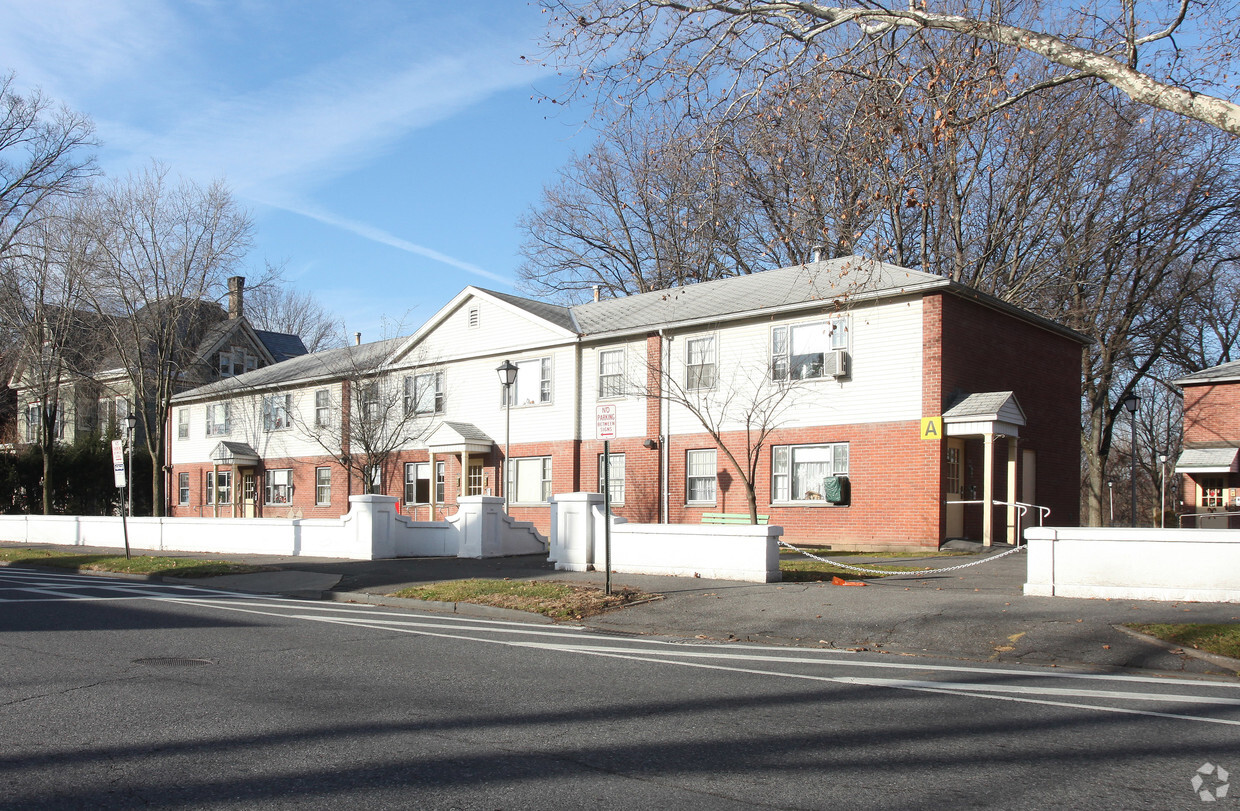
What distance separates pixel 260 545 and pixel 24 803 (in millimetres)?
20355

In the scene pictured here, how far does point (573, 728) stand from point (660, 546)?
10046mm

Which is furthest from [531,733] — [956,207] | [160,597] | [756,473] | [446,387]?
[956,207]

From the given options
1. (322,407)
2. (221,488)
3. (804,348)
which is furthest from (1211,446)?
(221,488)

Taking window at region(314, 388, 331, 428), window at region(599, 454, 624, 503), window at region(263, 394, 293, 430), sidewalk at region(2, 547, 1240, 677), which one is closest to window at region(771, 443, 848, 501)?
window at region(599, 454, 624, 503)

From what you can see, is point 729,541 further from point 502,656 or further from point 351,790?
point 351,790

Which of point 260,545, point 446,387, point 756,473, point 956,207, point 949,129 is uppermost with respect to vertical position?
point 956,207

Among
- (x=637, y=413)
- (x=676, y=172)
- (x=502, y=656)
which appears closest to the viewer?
(x=502, y=656)

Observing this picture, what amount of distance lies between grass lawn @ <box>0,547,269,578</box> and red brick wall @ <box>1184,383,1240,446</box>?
29020mm

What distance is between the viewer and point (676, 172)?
558 inches

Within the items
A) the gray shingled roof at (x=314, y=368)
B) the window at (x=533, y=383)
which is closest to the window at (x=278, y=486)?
the gray shingled roof at (x=314, y=368)

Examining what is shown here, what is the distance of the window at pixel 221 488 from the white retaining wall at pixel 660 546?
87.3 ft

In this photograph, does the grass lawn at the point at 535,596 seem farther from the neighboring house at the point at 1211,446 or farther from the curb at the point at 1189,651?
the neighboring house at the point at 1211,446

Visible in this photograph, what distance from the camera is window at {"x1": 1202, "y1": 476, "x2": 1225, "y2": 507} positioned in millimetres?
31156

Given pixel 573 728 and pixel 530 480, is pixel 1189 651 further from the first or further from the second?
pixel 530 480
